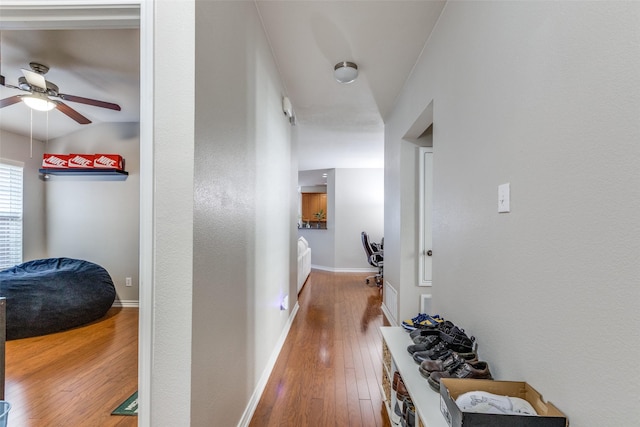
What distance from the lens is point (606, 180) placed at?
738mm

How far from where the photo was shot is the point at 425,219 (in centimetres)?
319

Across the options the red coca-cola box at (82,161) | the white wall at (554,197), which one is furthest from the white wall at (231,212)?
the red coca-cola box at (82,161)

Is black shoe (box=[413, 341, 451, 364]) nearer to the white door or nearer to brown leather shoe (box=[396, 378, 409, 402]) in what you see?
brown leather shoe (box=[396, 378, 409, 402])

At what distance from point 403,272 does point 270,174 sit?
70.4 inches

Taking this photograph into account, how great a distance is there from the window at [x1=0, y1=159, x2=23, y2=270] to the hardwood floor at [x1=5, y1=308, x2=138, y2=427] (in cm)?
182

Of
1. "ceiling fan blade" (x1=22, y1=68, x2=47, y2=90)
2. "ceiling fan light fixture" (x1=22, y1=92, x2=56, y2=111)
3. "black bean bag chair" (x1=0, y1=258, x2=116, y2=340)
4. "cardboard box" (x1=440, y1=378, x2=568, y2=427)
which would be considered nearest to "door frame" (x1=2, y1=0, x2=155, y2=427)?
"cardboard box" (x1=440, y1=378, x2=568, y2=427)

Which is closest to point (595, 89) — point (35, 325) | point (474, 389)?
point (474, 389)

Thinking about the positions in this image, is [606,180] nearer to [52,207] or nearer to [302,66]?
[302,66]

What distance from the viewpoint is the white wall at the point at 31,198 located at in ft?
13.8

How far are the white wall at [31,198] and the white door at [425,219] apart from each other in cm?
531

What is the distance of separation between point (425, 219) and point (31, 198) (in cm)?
547

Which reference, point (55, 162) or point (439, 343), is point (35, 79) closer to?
point (55, 162)

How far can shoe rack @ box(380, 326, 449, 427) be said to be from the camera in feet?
3.44

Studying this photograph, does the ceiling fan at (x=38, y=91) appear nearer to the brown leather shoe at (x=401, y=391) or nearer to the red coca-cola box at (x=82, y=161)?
the red coca-cola box at (x=82, y=161)
